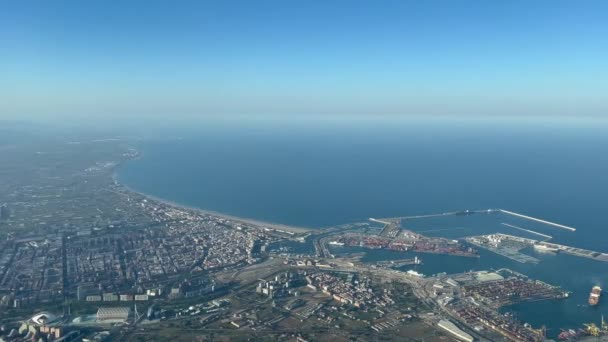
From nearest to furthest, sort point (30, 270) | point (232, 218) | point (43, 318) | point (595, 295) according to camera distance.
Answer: point (43, 318) < point (595, 295) < point (30, 270) < point (232, 218)

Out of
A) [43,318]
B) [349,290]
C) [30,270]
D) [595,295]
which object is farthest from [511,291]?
[30,270]

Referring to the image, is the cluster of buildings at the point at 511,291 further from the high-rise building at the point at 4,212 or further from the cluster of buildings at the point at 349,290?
the high-rise building at the point at 4,212

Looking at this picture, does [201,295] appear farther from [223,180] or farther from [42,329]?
[223,180]

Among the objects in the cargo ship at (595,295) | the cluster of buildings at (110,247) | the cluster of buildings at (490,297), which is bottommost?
the cluster of buildings at (110,247)

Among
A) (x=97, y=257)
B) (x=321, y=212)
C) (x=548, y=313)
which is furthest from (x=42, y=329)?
(x=321, y=212)

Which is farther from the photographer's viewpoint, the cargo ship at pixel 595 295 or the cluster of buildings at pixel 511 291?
the cluster of buildings at pixel 511 291

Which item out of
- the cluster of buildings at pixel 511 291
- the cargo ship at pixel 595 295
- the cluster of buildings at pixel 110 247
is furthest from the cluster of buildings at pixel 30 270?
the cargo ship at pixel 595 295

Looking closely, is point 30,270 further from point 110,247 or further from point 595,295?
point 595,295
